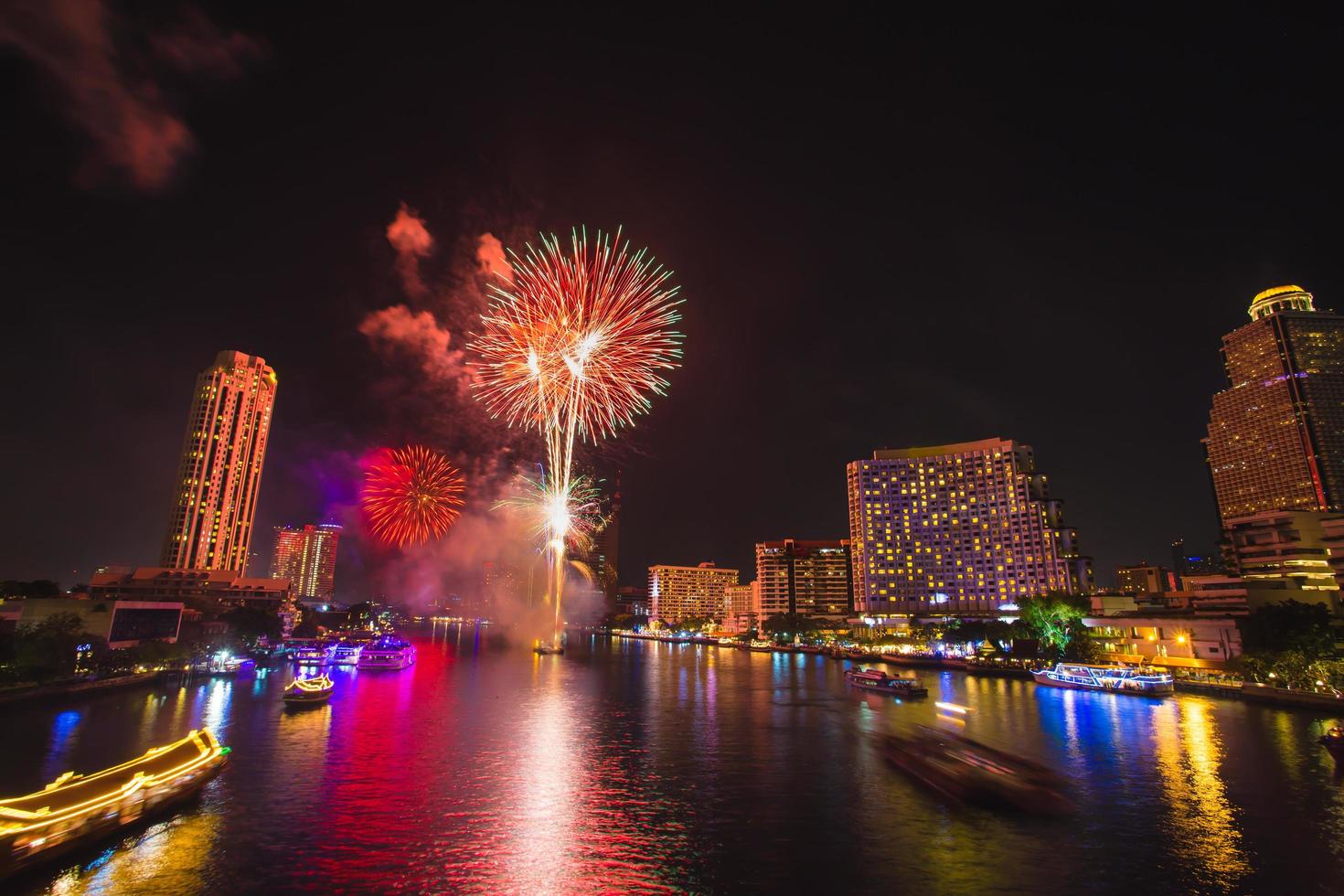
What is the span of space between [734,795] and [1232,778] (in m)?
22.9

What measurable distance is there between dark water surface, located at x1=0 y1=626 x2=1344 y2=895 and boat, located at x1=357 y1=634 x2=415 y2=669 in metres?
30.9

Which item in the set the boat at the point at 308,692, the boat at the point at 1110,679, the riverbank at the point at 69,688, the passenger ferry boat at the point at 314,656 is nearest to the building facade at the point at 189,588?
the passenger ferry boat at the point at 314,656

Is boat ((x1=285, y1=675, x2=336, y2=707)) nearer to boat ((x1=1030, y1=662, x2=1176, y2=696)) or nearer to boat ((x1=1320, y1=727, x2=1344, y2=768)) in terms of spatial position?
boat ((x1=1320, y1=727, x2=1344, y2=768))

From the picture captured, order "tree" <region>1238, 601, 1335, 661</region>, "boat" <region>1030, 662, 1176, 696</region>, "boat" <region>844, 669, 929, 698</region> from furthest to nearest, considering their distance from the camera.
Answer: "boat" <region>844, 669, 929, 698</region> → "boat" <region>1030, 662, 1176, 696</region> → "tree" <region>1238, 601, 1335, 661</region>

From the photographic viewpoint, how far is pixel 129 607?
232ft

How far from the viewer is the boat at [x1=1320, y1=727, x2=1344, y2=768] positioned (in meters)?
31.7

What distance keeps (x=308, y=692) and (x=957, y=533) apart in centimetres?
13095

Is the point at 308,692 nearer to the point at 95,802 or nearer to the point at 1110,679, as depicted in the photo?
the point at 95,802

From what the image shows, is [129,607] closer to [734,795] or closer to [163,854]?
[163,854]

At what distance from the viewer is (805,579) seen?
7392 inches

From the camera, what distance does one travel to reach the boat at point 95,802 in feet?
63.6

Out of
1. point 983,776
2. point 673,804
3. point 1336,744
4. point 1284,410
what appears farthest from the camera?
point 1284,410

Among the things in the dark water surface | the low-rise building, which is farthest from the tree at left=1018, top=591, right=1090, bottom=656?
the low-rise building

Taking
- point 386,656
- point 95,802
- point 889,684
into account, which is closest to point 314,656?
point 386,656
